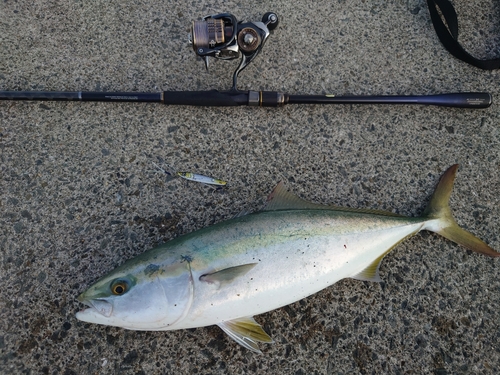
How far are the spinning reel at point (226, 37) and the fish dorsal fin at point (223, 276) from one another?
4.09 ft

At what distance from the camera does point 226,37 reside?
A: 222 cm

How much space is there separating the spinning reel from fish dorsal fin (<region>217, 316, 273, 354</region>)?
1.48m

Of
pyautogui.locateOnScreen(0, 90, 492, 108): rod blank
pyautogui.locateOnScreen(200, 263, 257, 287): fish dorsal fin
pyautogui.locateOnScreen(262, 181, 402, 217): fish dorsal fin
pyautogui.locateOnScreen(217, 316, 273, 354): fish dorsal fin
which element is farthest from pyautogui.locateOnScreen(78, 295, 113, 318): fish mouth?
pyautogui.locateOnScreen(0, 90, 492, 108): rod blank

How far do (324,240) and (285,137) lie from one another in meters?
0.80

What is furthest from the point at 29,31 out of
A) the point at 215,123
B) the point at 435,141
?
the point at 435,141

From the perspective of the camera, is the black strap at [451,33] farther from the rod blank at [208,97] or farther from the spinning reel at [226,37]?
the spinning reel at [226,37]

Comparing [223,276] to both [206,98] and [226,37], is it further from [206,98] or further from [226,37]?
[226,37]

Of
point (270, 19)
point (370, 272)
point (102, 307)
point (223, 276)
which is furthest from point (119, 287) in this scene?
point (270, 19)

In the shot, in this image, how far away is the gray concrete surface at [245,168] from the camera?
2.12 metres

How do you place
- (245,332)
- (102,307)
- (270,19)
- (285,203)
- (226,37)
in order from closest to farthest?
1. (102,307)
2. (245,332)
3. (285,203)
4. (226,37)
5. (270,19)

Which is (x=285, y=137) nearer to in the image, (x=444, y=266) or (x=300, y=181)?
(x=300, y=181)

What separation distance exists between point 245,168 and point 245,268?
0.77 meters

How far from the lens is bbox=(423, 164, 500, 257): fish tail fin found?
7.29 ft

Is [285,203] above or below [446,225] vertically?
above
